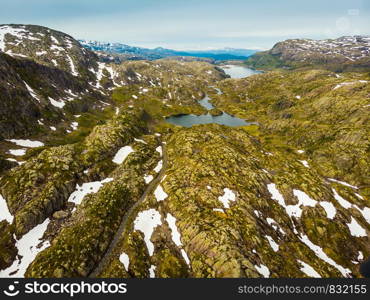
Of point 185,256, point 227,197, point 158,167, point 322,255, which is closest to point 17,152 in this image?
point 158,167

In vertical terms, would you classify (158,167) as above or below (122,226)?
above

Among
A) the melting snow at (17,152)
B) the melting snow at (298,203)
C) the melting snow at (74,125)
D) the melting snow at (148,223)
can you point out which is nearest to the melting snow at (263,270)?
the melting snow at (148,223)

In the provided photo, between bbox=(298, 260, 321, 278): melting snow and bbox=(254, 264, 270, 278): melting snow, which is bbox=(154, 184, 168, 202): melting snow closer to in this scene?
bbox=(254, 264, 270, 278): melting snow

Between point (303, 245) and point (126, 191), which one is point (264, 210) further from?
point (126, 191)

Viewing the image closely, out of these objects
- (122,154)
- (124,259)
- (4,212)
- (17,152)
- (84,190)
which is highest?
(17,152)

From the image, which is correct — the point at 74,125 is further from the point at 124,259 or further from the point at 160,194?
the point at 124,259

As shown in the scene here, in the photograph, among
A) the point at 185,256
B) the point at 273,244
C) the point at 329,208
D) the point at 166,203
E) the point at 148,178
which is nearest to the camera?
the point at 185,256
